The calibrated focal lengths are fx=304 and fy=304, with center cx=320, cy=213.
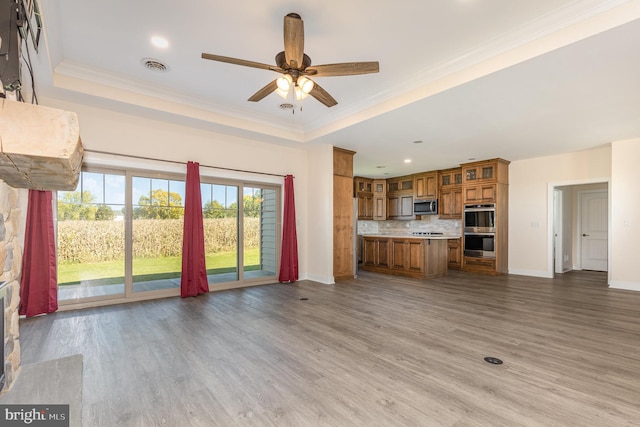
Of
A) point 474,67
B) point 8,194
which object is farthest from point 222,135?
point 474,67

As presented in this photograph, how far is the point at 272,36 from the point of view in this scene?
3.06 metres

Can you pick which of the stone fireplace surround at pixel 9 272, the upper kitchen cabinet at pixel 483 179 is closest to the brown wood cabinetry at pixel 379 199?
the upper kitchen cabinet at pixel 483 179

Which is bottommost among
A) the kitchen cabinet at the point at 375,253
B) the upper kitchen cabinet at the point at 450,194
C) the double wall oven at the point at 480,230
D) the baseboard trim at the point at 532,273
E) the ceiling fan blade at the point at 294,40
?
the baseboard trim at the point at 532,273

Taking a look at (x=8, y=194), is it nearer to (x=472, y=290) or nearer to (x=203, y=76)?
(x=203, y=76)

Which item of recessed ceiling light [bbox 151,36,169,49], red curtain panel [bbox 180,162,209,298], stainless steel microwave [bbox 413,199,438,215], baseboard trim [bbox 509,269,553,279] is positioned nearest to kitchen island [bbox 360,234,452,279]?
stainless steel microwave [bbox 413,199,438,215]

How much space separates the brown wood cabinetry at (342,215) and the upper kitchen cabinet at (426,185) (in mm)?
3540

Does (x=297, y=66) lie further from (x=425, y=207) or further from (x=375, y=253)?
(x=425, y=207)

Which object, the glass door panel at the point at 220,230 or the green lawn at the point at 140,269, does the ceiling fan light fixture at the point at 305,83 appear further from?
the green lawn at the point at 140,269

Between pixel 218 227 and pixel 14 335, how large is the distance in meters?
3.53

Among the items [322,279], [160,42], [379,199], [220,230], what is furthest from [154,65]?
[379,199]

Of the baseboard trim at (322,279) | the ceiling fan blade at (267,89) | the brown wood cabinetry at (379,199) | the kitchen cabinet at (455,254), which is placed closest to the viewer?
the ceiling fan blade at (267,89)

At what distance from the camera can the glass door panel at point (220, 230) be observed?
5410 millimetres

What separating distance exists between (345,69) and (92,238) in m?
4.21

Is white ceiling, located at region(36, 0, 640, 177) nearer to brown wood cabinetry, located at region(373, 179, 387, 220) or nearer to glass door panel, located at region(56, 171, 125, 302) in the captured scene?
glass door panel, located at region(56, 171, 125, 302)
